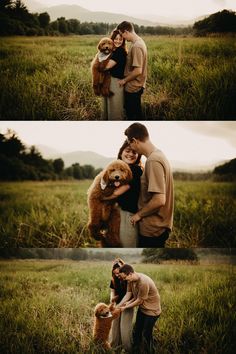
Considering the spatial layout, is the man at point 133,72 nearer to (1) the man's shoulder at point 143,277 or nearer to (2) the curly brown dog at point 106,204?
(2) the curly brown dog at point 106,204

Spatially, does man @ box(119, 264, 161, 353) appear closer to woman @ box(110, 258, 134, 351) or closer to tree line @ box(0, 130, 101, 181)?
woman @ box(110, 258, 134, 351)

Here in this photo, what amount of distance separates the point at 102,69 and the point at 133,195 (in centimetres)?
68

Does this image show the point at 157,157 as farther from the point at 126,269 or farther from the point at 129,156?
the point at 126,269

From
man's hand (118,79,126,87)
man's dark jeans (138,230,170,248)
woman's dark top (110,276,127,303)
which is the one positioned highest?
man's hand (118,79,126,87)

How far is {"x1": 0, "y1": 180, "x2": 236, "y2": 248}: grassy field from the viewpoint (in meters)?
3.58

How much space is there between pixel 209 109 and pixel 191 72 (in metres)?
0.22

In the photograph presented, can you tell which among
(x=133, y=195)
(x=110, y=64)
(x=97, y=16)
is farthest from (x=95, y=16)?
(x=133, y=195)

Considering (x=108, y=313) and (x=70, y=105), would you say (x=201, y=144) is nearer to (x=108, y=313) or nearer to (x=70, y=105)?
(x=70, y=105)

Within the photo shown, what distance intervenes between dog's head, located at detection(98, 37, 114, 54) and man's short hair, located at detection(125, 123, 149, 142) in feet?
1.35

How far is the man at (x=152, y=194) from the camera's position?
348 centimetres

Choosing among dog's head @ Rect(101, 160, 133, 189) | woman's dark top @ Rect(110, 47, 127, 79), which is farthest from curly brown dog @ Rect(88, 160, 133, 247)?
woman's dark top @ Rect(110, 47, 127, 79)

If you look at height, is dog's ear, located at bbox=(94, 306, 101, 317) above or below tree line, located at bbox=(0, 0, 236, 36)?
below

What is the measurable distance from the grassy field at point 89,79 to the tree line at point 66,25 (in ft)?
0.12

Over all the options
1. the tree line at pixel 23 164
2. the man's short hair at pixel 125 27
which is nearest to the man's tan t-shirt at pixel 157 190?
the tree line at pixel 23 164
